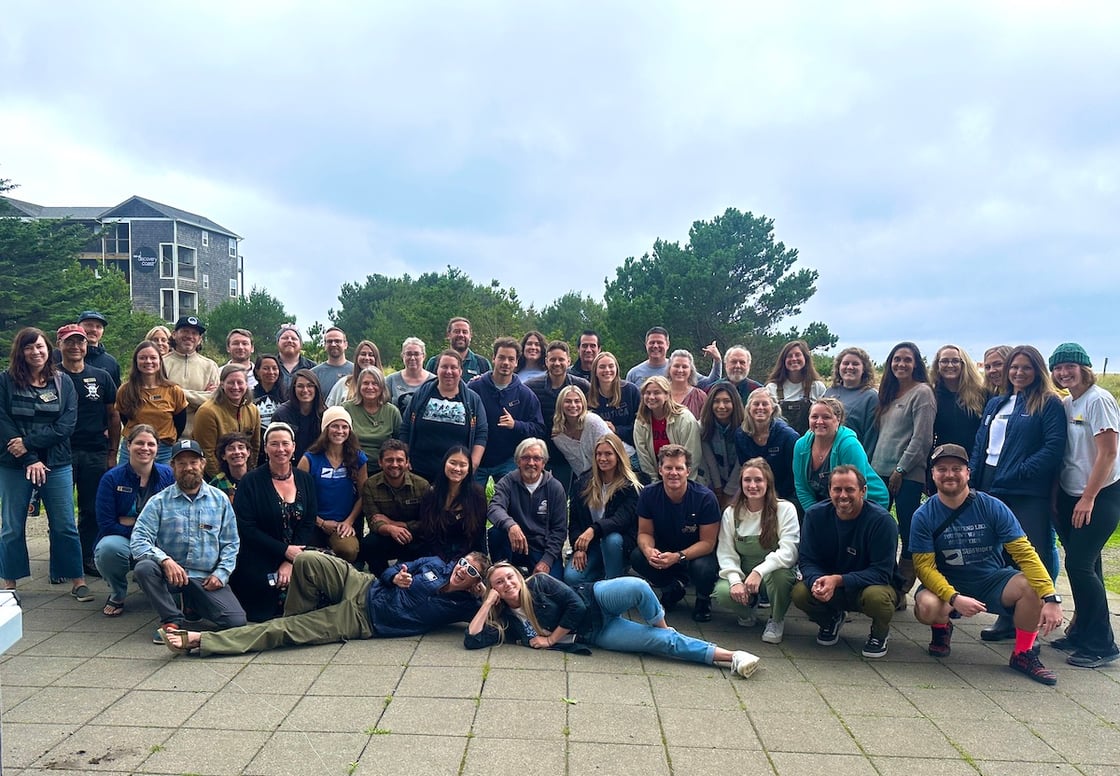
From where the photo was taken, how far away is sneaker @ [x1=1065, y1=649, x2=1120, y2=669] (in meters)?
4.98

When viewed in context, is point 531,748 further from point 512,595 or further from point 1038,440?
point 1038,440

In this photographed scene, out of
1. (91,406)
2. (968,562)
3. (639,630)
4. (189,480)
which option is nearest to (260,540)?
(189,480)

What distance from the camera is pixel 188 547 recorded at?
17.1 ft

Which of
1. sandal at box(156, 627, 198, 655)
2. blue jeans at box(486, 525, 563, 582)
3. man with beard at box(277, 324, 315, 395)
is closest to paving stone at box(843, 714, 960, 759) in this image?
blue jeans at box(486, 525, 563, 582)

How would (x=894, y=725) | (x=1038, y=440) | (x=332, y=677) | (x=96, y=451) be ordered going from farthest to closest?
1. (x=96, y=451)
2. (x=1038, y=440)
3. (x=332, y=677)
4. (x=894, y=725)

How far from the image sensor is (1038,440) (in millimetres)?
5211

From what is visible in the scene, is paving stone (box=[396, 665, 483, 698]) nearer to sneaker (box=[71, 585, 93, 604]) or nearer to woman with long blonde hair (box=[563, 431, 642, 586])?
woman with long blonde hair (box=[563, 431, 642, 586])

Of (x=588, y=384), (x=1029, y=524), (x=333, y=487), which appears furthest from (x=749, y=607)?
(x=333, y=487)

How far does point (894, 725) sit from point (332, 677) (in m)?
2.94

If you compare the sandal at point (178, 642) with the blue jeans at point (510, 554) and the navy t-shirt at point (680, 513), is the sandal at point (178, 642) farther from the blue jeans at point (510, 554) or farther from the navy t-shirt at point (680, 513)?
the navy t-shirt at point (680, 513)

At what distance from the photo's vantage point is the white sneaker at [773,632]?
5.30 m

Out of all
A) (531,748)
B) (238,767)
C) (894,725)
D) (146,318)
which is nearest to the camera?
(238,767)

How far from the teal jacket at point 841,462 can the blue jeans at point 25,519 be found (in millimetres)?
5306

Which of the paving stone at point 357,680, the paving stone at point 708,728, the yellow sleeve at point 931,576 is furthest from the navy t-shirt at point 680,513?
the paving stone at point 357,680
